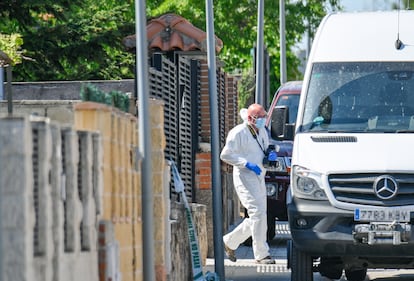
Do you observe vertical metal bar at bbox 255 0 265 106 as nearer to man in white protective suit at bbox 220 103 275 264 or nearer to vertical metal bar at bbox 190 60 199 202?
vertical metal bar at bbox 190 60 199 202

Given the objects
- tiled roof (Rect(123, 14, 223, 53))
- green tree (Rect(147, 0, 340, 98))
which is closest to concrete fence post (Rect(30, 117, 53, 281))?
tiled roof (Rect(123, 14, 223, 53))

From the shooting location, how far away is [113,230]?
9.94m

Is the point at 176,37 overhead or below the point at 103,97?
overhead

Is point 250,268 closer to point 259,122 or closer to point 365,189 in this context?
point 259,122

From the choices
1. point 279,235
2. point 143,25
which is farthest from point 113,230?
point 279,235

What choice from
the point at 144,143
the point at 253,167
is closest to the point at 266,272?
the point at 253,167

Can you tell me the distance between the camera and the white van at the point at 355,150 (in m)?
13.8

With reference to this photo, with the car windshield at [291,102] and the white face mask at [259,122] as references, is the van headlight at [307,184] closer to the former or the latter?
the white face mask at [259,122]

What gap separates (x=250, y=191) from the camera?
698 inches

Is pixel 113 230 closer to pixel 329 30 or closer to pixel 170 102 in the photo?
pixel 329 30

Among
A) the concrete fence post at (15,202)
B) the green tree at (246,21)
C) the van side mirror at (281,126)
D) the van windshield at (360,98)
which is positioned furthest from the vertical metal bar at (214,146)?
the green tree at (246,21)

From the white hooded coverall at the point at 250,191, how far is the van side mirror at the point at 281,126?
2.11m

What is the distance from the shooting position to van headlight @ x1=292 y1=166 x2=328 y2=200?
550 inches

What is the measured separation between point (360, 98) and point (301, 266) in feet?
5.82
